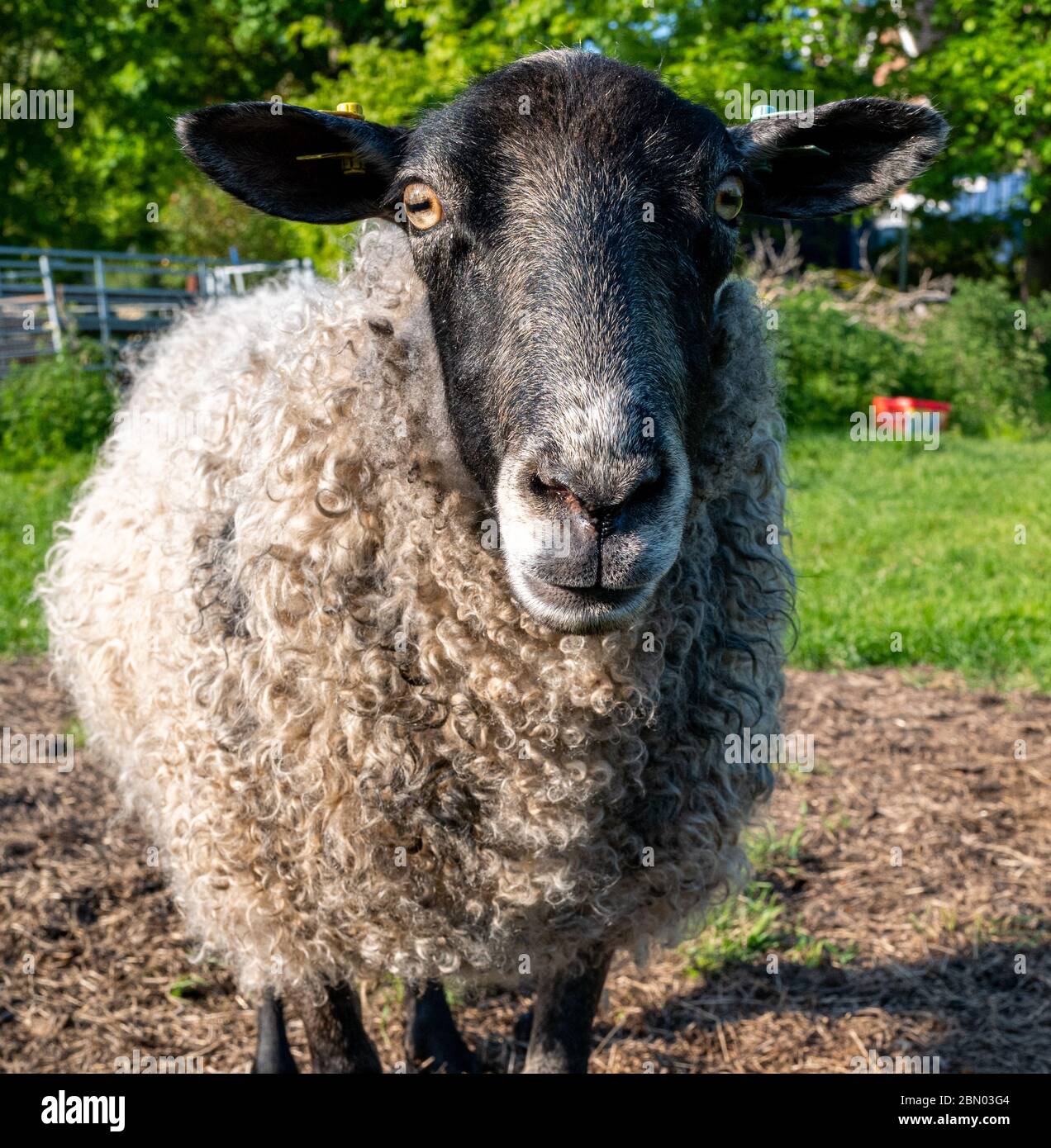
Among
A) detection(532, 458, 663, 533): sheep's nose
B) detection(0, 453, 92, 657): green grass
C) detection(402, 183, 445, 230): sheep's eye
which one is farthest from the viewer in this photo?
detection(0, 453, 92, 657): green grass

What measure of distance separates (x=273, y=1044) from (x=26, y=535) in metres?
3.53

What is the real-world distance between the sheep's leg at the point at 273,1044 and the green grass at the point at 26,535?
3.02m

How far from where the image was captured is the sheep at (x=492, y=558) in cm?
225

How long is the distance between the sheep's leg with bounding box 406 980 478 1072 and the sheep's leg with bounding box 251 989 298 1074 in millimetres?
369

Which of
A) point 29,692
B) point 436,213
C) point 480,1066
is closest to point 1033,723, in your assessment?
point 480,1066

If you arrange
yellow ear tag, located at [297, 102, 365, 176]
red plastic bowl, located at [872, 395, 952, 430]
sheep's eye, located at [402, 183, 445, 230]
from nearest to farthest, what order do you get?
sheep's eye, located at [402, 183, 445, 230] → yellow ear tag, located at [297, 102, 365, 176] → red plastic bowl, located at [872, 395, 952, 430]

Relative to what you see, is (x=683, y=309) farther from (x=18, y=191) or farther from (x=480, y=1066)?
(x=18, y=191)

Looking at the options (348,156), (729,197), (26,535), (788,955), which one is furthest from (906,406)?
(348,156)

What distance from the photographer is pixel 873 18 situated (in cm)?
1950

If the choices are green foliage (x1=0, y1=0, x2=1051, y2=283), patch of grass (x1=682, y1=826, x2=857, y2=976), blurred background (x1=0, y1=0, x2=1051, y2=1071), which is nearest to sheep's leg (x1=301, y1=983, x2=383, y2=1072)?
blurred background (x1=0, y1=0, x2=1051, y2=1071)

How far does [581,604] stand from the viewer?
212 centimetres

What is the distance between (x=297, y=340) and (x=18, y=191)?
2342cm

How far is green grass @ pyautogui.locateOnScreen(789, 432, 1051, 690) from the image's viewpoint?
6.35m

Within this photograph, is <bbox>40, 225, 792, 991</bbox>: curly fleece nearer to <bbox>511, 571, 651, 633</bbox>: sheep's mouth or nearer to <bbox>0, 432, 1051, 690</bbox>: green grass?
<bbox>511, 571, 651, 633</bbox>: sheep's mouth
